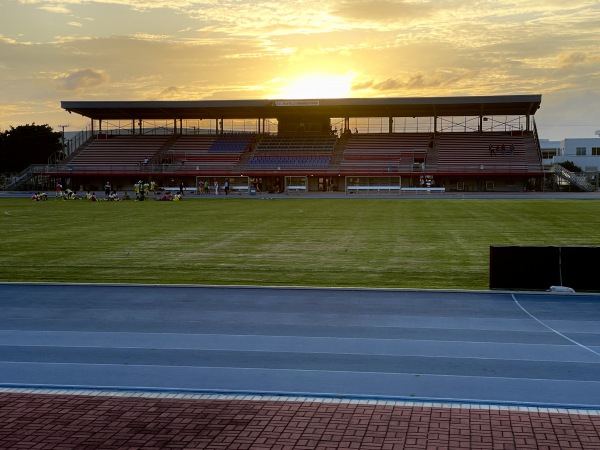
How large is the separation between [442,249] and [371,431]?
52.2ft

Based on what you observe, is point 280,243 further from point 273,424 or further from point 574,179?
point 574,179

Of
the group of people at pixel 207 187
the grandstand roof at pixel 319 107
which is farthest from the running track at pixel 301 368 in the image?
the grandstand roof at pixel 319 107

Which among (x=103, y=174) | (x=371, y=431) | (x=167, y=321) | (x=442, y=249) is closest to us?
(x=371, y=431)

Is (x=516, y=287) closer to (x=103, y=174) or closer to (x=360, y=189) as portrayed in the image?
(x=360, y=189)

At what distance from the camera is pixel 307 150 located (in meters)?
80.7

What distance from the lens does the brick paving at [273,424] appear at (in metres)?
7.08

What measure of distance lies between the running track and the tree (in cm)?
8649

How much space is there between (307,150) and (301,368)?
71.7 m

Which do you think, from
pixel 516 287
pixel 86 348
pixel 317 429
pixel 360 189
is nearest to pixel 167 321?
pixel 86 348

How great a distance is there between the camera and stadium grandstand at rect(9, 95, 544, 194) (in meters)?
72.8

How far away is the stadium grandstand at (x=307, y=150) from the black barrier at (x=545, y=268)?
53.8 meters

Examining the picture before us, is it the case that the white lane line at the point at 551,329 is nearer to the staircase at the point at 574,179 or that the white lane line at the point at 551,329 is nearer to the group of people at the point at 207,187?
the group of people at the point at 207,187

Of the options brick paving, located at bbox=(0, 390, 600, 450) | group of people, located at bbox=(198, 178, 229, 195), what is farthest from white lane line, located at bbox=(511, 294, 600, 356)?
group of people, located at bbox=(198, 178, 229, 195)

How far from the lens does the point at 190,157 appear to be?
8038cm
